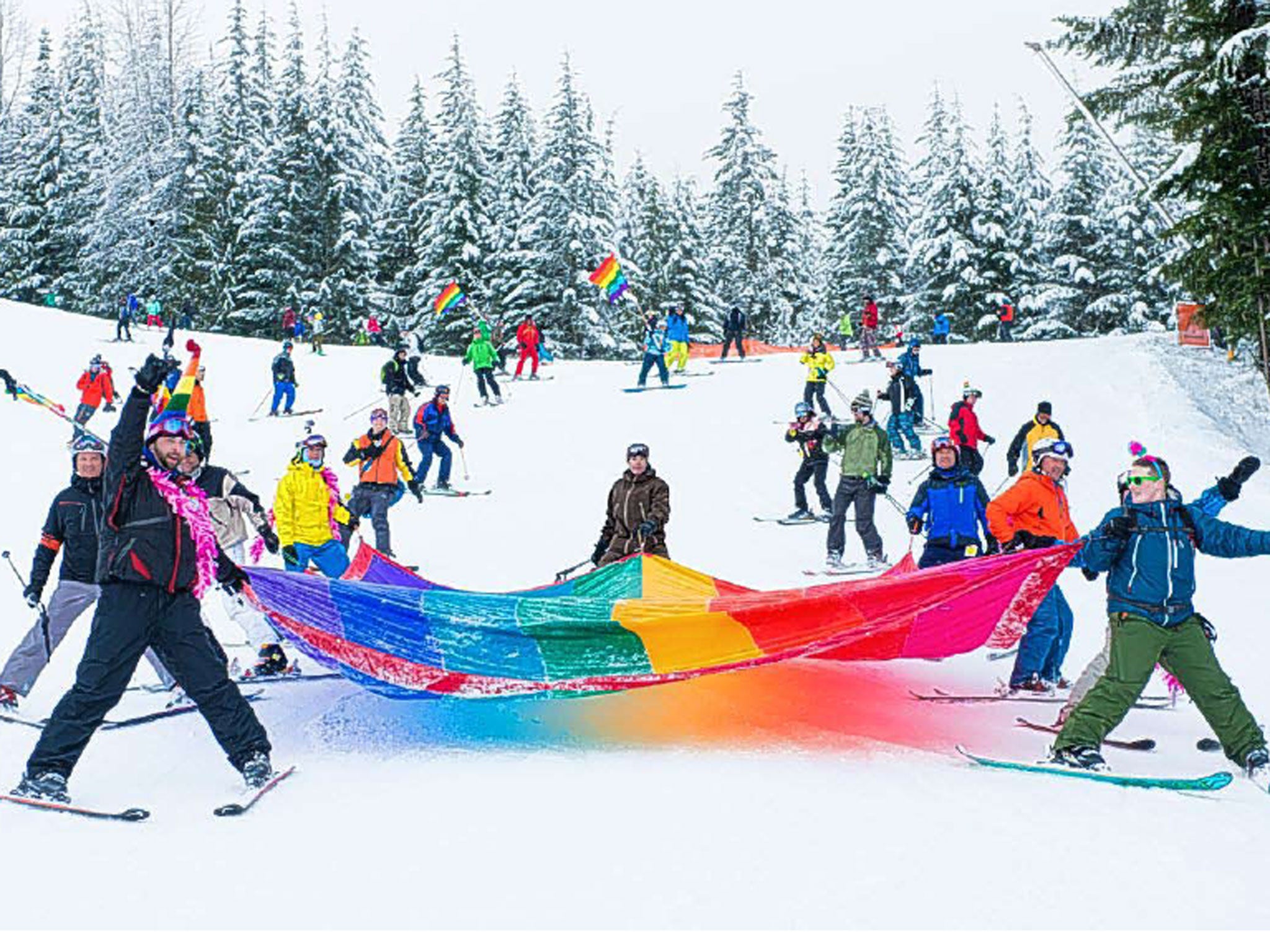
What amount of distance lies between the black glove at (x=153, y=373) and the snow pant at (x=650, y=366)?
18.6 meters

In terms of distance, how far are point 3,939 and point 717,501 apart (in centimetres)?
1209

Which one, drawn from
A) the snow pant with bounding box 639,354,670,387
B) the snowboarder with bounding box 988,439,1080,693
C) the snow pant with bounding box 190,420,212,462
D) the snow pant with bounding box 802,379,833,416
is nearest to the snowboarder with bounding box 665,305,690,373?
the snow pant with bounding box 639,354,670,387

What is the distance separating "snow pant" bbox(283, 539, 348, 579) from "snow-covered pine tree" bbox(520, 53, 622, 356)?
1185 inches

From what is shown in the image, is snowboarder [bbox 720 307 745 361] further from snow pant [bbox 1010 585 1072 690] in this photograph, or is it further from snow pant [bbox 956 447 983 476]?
snow pant [bbox 1010 585 1072 690]

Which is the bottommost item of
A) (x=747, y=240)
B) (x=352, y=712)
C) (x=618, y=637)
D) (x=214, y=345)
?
(x=352, y=712)

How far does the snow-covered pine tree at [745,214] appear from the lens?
144 ft

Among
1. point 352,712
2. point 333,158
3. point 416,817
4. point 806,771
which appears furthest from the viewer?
point 333,158

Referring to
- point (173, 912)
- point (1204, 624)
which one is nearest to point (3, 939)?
point (173, 912)

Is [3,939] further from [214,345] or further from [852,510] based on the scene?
[214,345]

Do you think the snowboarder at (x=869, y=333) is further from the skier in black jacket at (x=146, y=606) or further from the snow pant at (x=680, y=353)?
the skier in black jacket at (x=146, y=606)

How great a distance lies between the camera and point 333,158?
129 ft

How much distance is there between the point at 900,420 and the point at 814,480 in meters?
4.44

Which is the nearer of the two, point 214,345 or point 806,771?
point 806,771

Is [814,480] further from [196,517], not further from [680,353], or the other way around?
[680,353]
